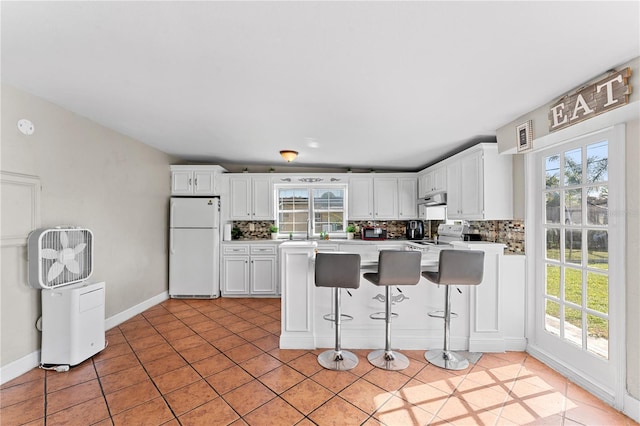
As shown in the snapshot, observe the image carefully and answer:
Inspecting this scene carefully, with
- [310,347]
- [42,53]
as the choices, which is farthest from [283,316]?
[42,53]

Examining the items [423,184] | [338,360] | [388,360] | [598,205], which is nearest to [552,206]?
[598,205]

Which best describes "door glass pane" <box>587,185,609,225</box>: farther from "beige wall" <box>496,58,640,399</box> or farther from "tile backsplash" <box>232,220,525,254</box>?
"tile backsplash" <box>232,220,525,254</box>

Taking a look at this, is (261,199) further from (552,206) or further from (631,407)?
(631,407)

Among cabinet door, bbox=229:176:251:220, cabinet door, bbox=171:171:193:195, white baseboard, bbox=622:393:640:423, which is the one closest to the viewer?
white baseboard, bbox=622:393:640:423

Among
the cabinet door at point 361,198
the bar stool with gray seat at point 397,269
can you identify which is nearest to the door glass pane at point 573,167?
the bar stool with gray seat at point 397,269

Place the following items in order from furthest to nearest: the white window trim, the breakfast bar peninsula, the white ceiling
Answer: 1. the white window trim
2. the breakfast bar peninsula
3. the white ceiling

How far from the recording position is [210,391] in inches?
86.9

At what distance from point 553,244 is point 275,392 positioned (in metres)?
2.89

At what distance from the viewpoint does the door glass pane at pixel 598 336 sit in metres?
2.22

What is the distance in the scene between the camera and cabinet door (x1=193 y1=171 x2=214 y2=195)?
4855mm

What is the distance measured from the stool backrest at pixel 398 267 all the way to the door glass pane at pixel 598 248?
137 centimetres

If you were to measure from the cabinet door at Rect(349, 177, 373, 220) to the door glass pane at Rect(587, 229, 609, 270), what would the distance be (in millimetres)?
3327

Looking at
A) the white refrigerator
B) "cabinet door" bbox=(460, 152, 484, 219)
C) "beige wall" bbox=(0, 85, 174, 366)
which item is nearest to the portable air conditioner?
"beige wall" bbox=(0, 85, 174, 366)

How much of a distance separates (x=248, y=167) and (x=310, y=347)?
12.3 feet
